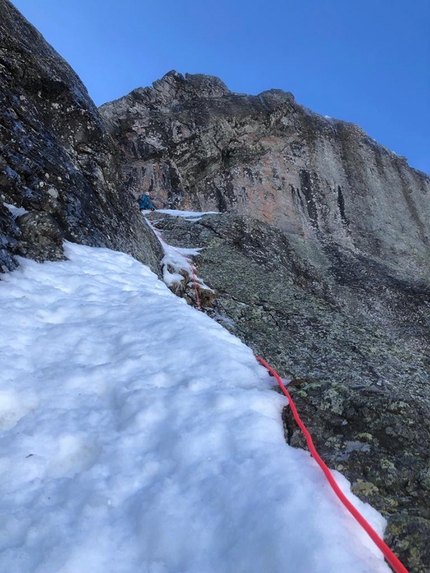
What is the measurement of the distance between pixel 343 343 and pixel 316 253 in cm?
1481

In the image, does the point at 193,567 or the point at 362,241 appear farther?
the point at 362,241

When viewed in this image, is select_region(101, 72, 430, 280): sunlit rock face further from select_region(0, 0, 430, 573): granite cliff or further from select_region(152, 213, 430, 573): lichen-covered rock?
select_region(152, 213, 430, 573): lichen-covered rock

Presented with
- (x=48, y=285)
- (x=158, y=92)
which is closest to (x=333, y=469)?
(x=48, y=285)

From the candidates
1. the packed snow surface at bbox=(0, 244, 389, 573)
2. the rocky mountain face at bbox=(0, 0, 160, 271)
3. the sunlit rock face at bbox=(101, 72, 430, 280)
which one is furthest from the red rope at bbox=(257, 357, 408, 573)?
the sunlit rock face at bbox=(101, 72, 430, 280)

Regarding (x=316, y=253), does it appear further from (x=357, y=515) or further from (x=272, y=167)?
(x=357, y=515)

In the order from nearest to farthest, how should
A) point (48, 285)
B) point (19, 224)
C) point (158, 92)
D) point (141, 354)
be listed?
point (141, 354)
point (48, 285)
point (19, 224)
point (158, 92)

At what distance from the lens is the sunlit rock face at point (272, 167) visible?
32.8m

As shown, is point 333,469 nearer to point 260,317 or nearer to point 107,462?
point 107,462

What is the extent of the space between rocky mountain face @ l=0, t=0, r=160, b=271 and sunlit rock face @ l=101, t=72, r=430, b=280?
18.8 meters

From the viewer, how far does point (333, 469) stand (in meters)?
3.38

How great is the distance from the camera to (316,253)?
25.8 meters

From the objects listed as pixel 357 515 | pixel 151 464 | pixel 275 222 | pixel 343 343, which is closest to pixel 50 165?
pixel 343 343

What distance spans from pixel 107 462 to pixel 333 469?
177 cm

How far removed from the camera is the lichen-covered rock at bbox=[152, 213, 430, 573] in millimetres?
3434
